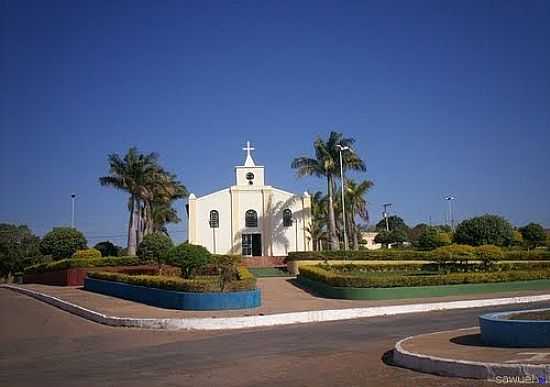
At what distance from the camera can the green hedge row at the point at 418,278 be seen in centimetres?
2445

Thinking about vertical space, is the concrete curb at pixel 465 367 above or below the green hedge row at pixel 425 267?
below

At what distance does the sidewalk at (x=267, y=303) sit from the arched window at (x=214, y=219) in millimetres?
15292

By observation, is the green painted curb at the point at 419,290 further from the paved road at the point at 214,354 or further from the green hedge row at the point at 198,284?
the green hedge row at the point at 198,284

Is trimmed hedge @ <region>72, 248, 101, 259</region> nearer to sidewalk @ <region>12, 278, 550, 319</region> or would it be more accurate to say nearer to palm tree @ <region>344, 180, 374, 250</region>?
sidewalk @ <region>12, 278, 550, 319</region>

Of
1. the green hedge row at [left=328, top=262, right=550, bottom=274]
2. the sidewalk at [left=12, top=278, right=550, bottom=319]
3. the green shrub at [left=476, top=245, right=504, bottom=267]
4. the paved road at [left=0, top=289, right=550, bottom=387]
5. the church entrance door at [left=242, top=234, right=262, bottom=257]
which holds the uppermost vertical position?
the church entrance door at [left=242, top=234, right=262, bottom=257]

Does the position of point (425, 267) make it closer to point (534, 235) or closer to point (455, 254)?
point (455, 254)

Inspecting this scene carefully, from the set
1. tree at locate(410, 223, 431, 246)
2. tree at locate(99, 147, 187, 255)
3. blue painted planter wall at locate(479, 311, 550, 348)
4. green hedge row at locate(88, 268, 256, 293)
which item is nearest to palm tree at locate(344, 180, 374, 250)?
tree at locate(410, 223, 431, 246)

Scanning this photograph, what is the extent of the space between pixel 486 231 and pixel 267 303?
19.4 meters

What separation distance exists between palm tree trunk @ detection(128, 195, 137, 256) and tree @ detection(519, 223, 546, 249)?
32.2m

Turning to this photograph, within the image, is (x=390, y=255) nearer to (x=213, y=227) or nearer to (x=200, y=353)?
(x=213, y=227)

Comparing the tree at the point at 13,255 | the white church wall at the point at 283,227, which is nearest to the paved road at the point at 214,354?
the white church wall at the point at 283,227

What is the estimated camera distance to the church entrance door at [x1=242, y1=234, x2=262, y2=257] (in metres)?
45.4

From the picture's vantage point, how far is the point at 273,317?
18.2 m

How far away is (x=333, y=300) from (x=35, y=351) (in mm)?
13246
